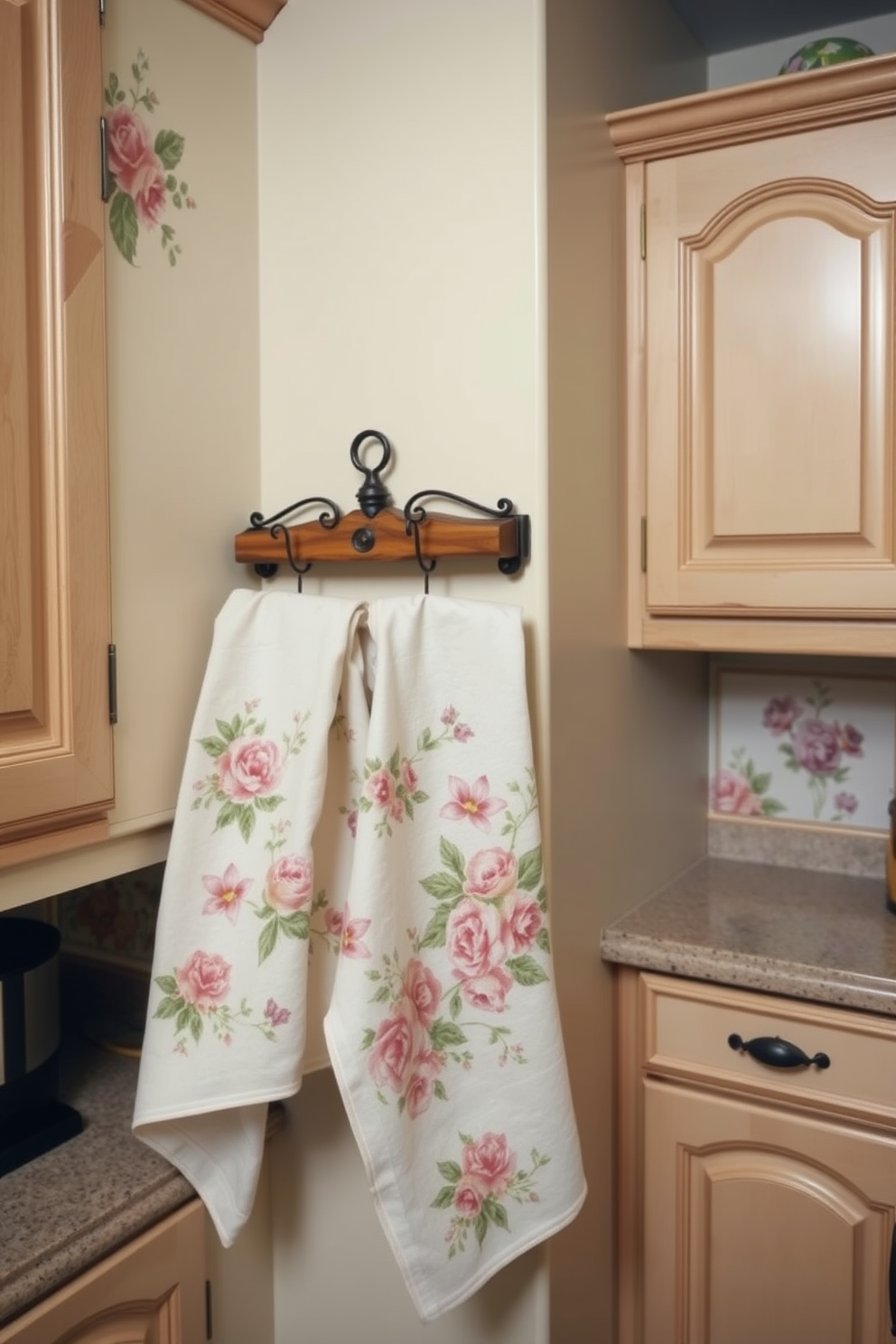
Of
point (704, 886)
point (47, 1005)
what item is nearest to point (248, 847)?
point (47, 1005)

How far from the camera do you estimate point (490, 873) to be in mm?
1186

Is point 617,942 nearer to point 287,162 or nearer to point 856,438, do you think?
point 856,438

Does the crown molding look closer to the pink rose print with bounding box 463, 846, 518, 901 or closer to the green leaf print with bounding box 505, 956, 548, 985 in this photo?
the pink rose print with bounding box 463, 846, 518, 901

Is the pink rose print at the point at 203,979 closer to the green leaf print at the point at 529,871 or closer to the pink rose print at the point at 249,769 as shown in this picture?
the pink rose print at the point at 249,769

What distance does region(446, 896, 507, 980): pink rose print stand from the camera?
118 centimetres

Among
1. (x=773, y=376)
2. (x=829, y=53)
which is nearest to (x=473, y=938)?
(x=773, y=376)

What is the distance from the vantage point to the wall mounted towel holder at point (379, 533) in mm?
1233

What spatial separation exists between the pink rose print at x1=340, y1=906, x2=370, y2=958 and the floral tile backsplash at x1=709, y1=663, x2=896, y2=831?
0.92 metres

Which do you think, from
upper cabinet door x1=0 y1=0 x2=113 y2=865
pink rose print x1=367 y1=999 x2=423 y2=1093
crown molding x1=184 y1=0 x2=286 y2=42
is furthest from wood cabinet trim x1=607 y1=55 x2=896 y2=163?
pink rose print x1=367 y1=999 x2=423 y2=1093

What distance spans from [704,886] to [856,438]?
0.69 m

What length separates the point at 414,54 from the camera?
130 centimetres

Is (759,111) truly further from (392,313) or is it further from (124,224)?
(124,224)

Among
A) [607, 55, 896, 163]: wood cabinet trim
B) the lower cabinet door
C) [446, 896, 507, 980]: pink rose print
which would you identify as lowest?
the lower cabinet door

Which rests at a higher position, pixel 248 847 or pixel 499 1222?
pixel 248 847
